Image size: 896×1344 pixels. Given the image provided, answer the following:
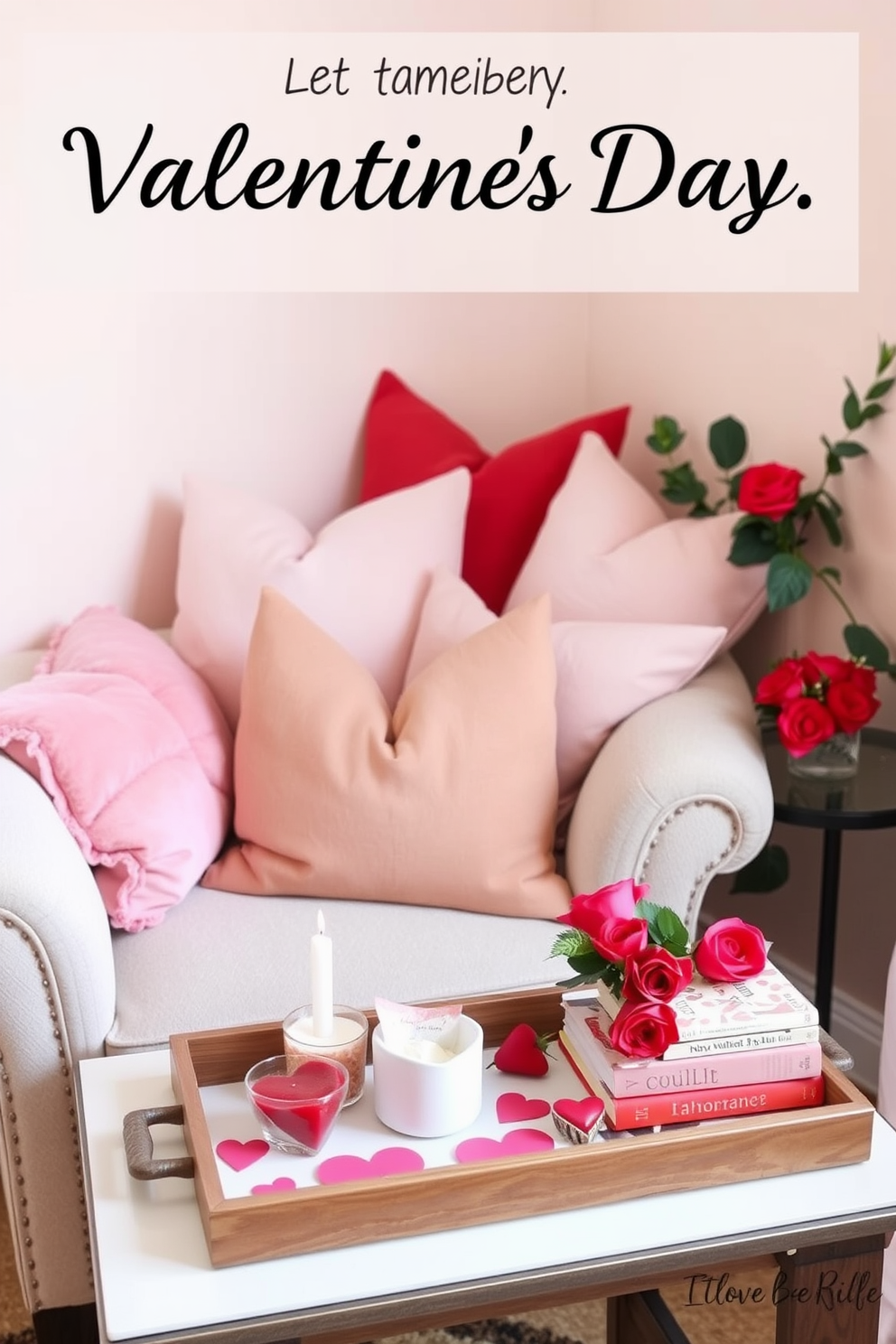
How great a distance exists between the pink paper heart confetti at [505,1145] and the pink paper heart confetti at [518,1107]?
0.08ft

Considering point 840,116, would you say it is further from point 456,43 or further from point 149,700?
point 149,700

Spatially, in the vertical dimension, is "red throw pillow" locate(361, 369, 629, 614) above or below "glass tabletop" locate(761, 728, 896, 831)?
above

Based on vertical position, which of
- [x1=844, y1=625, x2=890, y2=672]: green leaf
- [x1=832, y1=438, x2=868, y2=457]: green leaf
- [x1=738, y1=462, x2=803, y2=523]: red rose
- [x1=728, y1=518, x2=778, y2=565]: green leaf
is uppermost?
[x1=832, y1=438, x2=868, y2=457]: green leaf

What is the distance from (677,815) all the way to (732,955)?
18.5 inches

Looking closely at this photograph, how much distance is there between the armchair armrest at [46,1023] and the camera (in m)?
1.49

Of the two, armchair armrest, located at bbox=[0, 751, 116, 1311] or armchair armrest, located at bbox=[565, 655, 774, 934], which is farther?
armchair armrest, located at bbox=[565, 655, 774, 934]

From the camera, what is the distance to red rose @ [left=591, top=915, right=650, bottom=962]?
1.21m

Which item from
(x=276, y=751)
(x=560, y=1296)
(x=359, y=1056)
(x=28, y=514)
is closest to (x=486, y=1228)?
(x=560, y=1296)

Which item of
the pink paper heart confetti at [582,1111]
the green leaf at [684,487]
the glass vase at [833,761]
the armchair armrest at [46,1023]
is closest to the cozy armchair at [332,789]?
the armchair armrest at [46,1023]

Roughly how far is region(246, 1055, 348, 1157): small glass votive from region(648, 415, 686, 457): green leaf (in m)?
1.45

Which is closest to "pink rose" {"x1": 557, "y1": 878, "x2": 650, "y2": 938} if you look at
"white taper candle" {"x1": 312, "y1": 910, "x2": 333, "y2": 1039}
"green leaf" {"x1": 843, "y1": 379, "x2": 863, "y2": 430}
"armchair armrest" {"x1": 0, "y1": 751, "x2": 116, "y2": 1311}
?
"white taper candle" {"x1": 312, "y1": 910, "x2": 333, "y2": 1039}

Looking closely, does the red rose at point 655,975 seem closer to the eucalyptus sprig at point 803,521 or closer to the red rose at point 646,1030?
the red rose at point 646,1030

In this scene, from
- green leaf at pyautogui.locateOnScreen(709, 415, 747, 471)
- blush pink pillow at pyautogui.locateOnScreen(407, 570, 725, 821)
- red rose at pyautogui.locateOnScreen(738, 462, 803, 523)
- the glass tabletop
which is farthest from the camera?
green leaf at pyautogui.locateOnScreen(709, 415, 747, 471)

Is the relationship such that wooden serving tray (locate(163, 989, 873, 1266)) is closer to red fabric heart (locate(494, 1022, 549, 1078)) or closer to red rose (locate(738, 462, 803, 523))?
red fabric heart (locate(494, 1022, 549, 1078))
